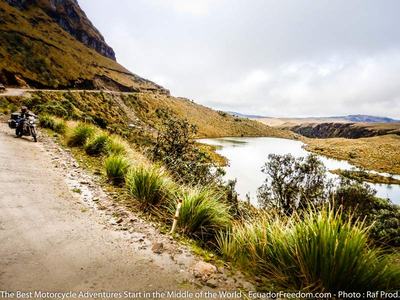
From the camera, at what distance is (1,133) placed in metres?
15.0

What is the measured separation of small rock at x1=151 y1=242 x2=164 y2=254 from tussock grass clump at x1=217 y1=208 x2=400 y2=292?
133cm

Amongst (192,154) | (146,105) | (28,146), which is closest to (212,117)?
(146,105)

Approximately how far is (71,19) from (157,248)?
570 ft

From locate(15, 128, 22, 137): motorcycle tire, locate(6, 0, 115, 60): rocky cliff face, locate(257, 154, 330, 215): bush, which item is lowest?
locate(257, 154, 330, 215): bush

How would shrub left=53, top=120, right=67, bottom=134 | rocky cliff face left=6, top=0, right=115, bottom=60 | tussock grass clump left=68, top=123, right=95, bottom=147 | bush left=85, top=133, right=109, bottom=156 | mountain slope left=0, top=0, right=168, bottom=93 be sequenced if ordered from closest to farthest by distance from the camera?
bush left=85, top=133, right=109, bottom=156, tussock grass clump left=68, top=123, right=95, bottom=147, shrub left=53, top=120, right=67, bottom=134, mountain slope left=0, top=0, right=168, bottom=93, rocky cliff face left=6, top=0, right=115, bottom=60

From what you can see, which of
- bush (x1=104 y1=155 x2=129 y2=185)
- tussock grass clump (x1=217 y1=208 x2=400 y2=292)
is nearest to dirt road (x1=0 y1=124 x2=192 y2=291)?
tussock grass clump (x1=217 y1=208 x2=400 y2=292)

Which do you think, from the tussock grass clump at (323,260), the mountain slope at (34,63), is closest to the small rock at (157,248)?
the tussock grass clump at (323,260)

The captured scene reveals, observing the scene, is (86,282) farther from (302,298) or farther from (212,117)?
(212,117)

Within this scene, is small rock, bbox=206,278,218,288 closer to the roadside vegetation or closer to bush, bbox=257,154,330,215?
the roadside vegetation

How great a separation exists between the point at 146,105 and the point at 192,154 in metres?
68.3

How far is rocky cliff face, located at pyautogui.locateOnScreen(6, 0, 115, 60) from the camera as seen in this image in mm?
126625

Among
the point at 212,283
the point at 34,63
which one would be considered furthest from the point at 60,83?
the point at 212,283

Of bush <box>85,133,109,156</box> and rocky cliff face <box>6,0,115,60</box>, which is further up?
rocky cliff face <box>6,0,115,60</box>

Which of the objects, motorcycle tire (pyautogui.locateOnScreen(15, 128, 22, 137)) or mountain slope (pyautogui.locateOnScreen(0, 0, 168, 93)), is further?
mountain slope (pyautogui.locateOnScreen(0, 0, 168, 93))
